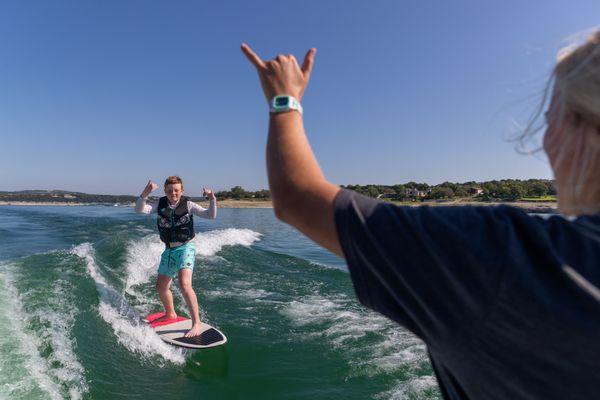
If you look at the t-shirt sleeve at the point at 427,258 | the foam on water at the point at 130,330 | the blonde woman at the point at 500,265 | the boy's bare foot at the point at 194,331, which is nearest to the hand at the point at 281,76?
the blonde woman at the point at 500,265

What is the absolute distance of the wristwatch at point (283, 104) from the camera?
111 centimetres

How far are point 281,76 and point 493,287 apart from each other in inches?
32.2

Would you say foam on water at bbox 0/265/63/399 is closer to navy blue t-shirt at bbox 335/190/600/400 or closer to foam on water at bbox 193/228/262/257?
navy blue t-shirt at bbox 335/190/600/400

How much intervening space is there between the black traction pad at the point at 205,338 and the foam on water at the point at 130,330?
0.55 feet

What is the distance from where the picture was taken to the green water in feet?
13.7

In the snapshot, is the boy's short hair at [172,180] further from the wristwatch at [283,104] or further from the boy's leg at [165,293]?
the wristwatch at [283,104]

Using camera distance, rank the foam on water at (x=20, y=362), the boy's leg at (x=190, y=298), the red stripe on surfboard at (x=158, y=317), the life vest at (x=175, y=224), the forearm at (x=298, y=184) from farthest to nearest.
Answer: the life vest at (x=175, y=224) → the red stripe on surfboard at (x=158, y=317) → the boy's leg at (x=190, y=298) → the foam on water at (x=20, y=362) → the forearm at (x=298, y=184)

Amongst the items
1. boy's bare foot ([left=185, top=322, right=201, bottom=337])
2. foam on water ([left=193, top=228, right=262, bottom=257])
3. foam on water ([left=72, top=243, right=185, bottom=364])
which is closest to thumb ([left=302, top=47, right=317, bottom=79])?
foam on water ([left=72, top=243, right=185, bottom=364])

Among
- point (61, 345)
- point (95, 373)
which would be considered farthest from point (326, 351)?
point (61, 345)

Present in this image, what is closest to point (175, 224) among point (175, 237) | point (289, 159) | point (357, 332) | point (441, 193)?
point (175, 237)

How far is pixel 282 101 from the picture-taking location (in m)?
1.12

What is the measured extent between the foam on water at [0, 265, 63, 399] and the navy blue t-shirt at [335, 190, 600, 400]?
4.16m

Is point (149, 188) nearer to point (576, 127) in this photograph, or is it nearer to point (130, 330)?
point (130, 330)

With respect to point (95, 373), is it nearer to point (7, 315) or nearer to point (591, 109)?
point (7, 315)
